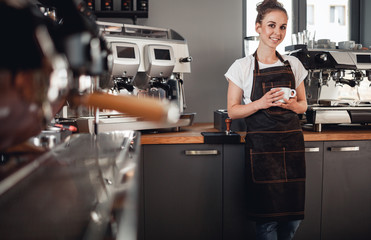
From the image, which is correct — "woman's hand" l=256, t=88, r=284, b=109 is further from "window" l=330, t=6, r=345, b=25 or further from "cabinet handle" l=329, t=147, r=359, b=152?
"window" l=330, t=6, r=345, b=25

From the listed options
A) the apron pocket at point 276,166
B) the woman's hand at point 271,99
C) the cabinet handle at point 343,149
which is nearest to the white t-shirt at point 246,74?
the woman's hand at point 271,99

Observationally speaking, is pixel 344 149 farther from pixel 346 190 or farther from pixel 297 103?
pixel 297 103

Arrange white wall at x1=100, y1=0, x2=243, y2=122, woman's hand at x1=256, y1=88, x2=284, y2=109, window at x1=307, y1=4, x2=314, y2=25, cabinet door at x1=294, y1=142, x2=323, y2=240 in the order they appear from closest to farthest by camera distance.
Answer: woman's hand at x1=256, y1=88, x2=284, y2=109 → cabinet door at x1=294, y1=142, x2=323, y2=240 → white wall at x1=100, y1=0, x2=243, y2=122 → window at x1=307, y1=4, x2=314, y2=25

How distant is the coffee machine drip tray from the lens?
6.36 ft

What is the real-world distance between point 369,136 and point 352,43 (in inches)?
33.4

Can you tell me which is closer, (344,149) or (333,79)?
(344,149)

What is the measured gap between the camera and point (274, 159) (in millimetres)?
1529

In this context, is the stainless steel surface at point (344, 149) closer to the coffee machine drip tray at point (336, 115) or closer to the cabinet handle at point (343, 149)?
the cabinet handle at point (343, 149)

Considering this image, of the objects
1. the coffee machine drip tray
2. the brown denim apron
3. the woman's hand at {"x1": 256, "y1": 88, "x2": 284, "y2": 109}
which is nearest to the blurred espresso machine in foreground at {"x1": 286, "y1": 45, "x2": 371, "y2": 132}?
the coffee machine drip tray

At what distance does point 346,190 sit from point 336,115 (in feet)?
1.43

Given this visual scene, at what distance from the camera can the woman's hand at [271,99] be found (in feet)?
4.76

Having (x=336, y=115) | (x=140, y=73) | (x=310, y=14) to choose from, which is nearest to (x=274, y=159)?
(x=336, y=115)

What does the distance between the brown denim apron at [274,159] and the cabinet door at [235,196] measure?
0.26m

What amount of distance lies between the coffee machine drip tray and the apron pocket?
47cm
